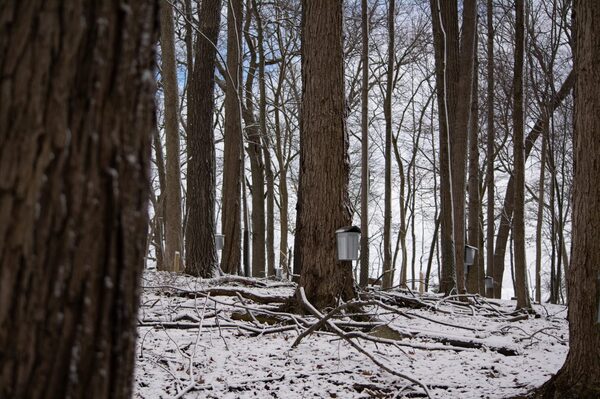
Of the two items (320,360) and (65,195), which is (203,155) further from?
(65,195)

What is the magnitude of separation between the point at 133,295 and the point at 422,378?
285 centimetres

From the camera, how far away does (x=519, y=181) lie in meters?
7.18

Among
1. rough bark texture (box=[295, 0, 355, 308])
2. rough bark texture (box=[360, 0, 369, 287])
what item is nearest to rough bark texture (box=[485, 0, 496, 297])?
rough bark texture (box=[360, 0, 369, 287])

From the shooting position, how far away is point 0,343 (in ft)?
3.04

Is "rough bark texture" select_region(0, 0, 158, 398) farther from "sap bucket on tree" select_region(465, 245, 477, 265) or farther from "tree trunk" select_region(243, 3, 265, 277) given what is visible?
"tree trunk" select_region(243, 3, 265, 277)

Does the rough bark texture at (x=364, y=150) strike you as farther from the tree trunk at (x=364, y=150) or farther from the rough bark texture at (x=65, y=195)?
the rough bark texture at (x=65, y=195)

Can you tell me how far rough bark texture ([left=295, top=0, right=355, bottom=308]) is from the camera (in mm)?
5133

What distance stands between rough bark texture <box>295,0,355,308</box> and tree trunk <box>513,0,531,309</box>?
116 inches

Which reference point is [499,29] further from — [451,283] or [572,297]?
[572,297]

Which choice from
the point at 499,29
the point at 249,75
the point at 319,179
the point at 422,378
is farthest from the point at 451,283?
the point at 249,75

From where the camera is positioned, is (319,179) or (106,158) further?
(319,179)

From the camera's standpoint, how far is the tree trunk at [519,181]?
7180 millimetres

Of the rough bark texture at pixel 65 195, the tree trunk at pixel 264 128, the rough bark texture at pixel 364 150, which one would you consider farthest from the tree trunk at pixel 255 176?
the rough bark texture at pixel 65 195

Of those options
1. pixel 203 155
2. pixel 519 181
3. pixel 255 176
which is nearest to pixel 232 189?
pixel 203 155
